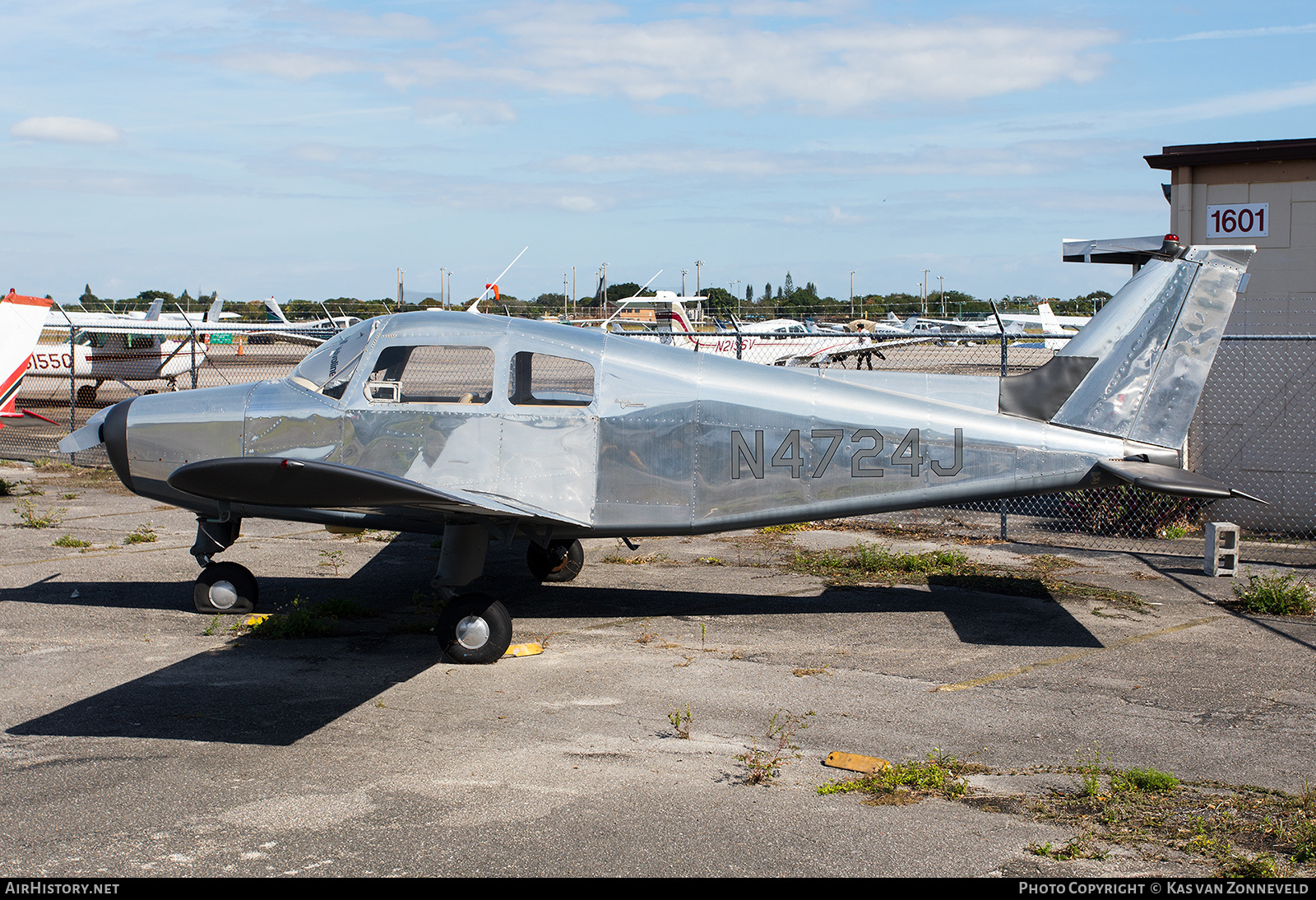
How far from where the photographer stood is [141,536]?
1081 centimetres

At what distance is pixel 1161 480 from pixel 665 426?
342 cm

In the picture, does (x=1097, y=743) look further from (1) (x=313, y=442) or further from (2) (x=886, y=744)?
(1) (x=313, y=442)

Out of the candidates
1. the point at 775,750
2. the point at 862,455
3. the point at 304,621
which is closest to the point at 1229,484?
the point at 862,455

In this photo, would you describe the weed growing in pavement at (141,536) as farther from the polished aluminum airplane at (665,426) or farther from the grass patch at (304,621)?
the grass patch at (304,621)

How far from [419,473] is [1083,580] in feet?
20.1

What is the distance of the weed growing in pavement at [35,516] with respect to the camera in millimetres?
11430

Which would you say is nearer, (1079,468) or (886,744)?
(886,744)

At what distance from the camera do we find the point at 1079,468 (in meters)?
7.07

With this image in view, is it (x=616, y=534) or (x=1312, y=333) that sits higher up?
(x=1312, y=333)

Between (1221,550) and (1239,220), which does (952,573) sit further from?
(1239,220)

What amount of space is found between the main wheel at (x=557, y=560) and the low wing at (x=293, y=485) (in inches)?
129

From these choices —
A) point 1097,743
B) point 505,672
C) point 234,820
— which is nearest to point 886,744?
point 1097,743

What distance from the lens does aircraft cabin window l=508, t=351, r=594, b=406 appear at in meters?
7.20
